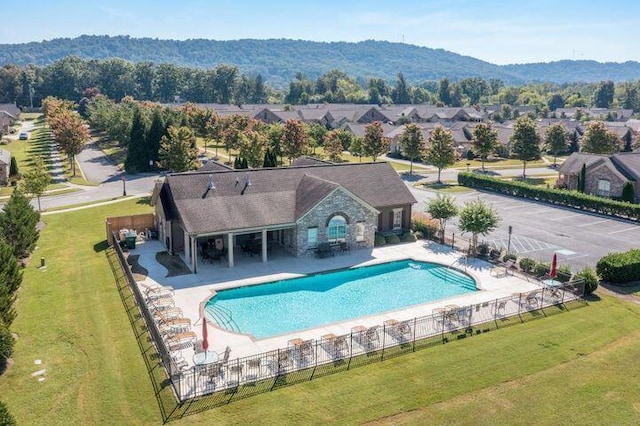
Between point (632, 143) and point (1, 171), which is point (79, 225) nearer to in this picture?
point (1, 171)

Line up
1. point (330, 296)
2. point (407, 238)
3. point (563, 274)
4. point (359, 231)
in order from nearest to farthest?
point (330, 296)
point (563, 274)
point (359, 231)
point (407, 238)

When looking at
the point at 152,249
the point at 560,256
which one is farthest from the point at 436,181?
the point at 152,249

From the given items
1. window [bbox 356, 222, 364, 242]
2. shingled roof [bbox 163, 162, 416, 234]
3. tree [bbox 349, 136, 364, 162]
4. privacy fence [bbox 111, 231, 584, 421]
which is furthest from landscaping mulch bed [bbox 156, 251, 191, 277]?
tree [bbox 349, 136, 364, 162]

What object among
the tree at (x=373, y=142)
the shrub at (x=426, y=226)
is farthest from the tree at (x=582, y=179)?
the tree at (x=373, y=142)

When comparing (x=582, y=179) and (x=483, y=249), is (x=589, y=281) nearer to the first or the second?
(x=483, y=249)

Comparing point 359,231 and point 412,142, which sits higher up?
point 412,142

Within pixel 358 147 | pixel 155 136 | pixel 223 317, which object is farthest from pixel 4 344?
pixel 358 147

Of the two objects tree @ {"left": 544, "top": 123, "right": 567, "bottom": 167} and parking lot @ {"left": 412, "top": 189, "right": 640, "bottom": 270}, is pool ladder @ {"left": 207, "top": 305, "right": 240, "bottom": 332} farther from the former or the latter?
tree @ {"left": 544, "top": 123, "right": 567, "bottom": 167}
